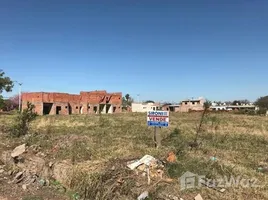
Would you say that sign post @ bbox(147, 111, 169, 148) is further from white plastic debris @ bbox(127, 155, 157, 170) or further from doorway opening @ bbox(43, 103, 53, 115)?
doorway opening @ bbox(43, 103, 53, 115)

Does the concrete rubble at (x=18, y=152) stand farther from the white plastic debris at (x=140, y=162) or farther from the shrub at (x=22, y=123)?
the white plastic debris at (x=140, y=162)

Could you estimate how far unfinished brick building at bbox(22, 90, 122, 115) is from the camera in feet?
145

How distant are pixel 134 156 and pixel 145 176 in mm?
1740

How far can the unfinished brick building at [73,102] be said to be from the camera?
4412 cm

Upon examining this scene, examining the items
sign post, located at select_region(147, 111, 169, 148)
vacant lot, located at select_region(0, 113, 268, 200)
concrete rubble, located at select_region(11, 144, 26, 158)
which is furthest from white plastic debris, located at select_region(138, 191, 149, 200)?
concrete rubble, located at select_region(11, 144, 26, 158)

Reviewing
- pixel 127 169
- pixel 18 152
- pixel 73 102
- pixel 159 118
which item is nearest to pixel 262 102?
pixel 73 102

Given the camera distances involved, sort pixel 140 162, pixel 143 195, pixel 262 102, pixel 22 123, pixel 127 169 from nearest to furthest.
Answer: pixel 143 195
pixel 127 169
pixel 140 162
pixel 22 123
pixel 262 102

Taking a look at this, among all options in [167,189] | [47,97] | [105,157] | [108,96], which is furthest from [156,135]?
[108,96]

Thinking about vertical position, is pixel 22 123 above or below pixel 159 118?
below

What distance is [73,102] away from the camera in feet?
158

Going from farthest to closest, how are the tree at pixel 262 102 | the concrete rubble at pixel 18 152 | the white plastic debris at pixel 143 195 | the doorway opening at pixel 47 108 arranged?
the tree at pixel 262 102 → the doorway opening at pixel 47 108 → the concrete rubble at pixel 18 152 → the white plastic debris at pixel 143 195

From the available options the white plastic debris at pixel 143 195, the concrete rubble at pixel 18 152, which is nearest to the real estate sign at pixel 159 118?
the white plastic debris at pixel 143 195

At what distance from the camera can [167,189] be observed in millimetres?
6480

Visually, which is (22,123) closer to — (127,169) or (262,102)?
(127,169)
